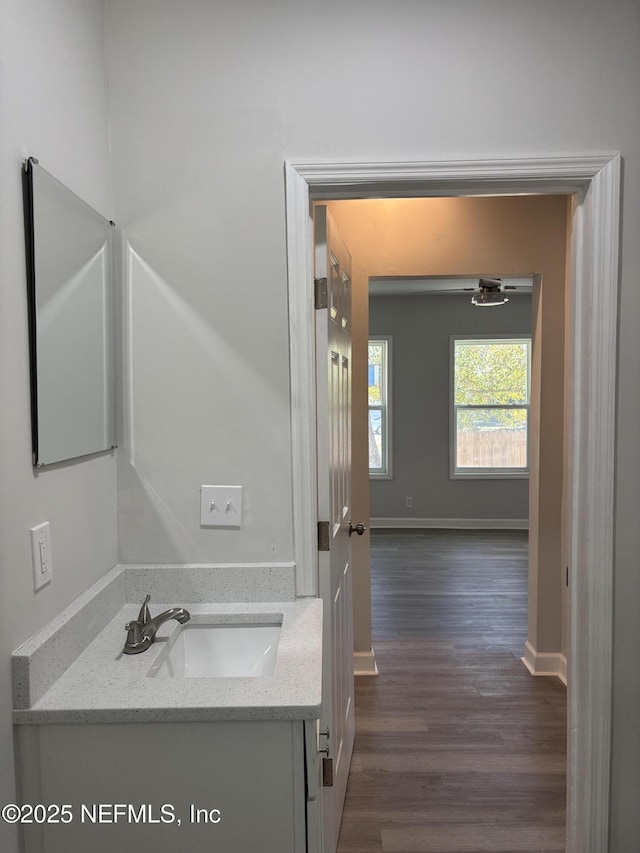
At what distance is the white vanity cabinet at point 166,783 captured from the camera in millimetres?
1370

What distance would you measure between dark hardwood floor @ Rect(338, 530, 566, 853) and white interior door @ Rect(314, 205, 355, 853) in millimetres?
193

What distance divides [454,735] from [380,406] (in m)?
4.75

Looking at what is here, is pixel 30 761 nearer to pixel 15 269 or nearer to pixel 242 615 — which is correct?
pixel 242 615

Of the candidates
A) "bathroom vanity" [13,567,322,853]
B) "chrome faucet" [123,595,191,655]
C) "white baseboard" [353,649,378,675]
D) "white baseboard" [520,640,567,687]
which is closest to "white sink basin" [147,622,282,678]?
"chrome faucet" [123,595,191,655]

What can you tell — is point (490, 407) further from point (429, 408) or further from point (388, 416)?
point (388, 416)

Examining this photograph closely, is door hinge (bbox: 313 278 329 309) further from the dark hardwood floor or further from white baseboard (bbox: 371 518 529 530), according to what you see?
white baseboard (bbox: 371 518 529 530)

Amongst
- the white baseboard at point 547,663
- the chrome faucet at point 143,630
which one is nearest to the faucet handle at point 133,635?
the chrome faucet at point 143,630

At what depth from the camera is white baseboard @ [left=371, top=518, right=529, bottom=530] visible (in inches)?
294

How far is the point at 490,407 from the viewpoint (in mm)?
7488

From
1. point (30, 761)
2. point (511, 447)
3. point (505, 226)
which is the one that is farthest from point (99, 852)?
point (511, 447)

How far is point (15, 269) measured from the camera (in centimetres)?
135

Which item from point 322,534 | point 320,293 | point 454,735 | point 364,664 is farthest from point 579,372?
point 364,664

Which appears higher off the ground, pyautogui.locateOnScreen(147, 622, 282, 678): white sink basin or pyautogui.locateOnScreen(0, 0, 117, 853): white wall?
pyautogui.locateOnScreen(0, 0, 117, 853): white wall

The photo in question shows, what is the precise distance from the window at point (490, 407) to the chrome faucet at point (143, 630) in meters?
6.08
